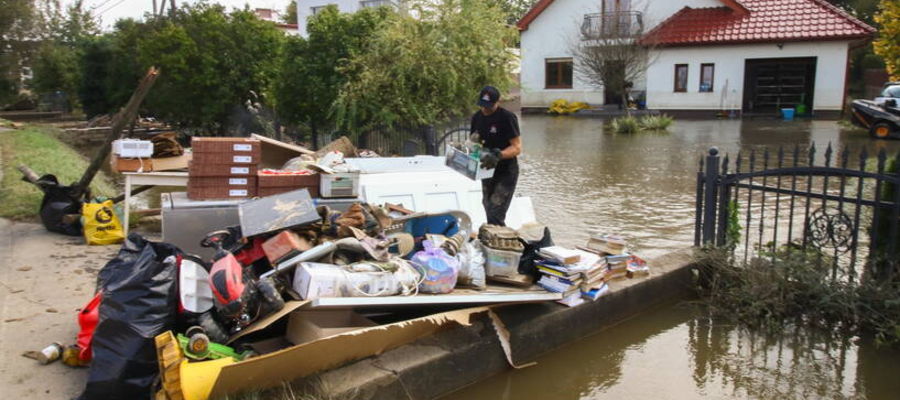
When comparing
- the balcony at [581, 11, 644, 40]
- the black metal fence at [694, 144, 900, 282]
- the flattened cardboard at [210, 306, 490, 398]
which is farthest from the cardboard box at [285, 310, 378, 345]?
the balcony at [581, 11, 644, 40]

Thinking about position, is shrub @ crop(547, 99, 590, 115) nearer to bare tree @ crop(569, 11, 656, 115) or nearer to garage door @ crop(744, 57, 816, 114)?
bare tree @ crop(569, 11, 656, 115)

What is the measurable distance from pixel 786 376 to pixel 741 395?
1.45 feet

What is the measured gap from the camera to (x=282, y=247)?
14.2ft

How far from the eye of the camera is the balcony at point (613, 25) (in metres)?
26.8

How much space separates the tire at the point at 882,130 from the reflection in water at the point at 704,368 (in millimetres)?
14877

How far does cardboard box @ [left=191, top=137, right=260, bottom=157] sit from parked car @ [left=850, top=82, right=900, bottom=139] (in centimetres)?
1658

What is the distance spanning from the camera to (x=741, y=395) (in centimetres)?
430

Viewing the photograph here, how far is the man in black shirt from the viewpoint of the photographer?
21.2 feet

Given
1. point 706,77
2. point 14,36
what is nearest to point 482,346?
point 706,77

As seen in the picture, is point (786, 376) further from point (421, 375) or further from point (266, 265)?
point (266, 265)

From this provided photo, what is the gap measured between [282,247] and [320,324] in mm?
619

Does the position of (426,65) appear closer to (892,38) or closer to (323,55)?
(323,55)

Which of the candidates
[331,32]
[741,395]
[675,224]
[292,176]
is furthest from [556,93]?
[741,395]

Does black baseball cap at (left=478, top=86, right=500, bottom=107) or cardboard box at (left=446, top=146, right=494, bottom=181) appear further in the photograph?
black baseball cap at (left=478, top=86, right=500, bottom=107)
